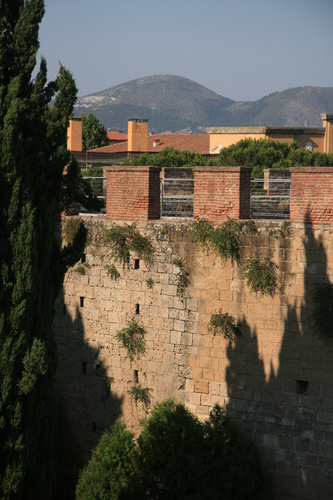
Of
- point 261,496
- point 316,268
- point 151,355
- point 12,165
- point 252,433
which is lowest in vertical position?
point 261,496

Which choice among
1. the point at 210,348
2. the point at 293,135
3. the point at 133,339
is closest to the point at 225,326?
the point at 210,348

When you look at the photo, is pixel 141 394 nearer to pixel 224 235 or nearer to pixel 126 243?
pixel 126 243

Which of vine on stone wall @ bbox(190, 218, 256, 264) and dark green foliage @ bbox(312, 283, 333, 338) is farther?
vine on stone wall @ bbox(190, 218, 256, 264)

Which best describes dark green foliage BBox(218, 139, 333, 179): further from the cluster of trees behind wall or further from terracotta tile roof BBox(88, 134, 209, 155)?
terracotta tile roof BBox(88, 134, 209, 155)

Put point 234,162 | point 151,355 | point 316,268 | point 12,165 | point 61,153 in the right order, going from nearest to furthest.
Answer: point 12,165, point 61,153, point 316,268, point 151,355, point 234,162

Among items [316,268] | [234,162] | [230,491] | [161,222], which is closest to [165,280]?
[161,222]

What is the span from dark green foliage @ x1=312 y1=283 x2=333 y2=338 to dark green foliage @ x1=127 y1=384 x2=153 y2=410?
9.78 feet

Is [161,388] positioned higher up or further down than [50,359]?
further down

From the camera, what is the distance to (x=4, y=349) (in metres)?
8.09

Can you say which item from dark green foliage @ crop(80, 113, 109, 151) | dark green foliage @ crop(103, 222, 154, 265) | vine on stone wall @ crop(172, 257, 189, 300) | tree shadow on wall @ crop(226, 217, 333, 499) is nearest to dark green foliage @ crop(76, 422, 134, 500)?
tree shadow on wall @ crop(226, 217, 333, 499)

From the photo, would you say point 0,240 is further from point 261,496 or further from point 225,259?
point 261,496

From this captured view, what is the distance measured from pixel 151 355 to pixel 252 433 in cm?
196

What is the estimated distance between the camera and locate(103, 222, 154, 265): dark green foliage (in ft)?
36.8

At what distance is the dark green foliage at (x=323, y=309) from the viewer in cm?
956
